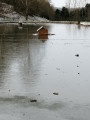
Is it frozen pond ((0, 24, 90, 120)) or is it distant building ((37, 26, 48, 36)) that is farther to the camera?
distant building ((37, 26, 48, 36))

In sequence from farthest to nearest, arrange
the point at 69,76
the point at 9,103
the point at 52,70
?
1. the point at 52,70
2. the point at 69,76
3. the point at 9,103

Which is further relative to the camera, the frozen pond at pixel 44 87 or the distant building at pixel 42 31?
the distant building at pixel 42 31

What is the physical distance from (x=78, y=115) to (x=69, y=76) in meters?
4.13

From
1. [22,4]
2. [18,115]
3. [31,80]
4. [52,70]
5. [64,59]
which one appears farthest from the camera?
[22,4]

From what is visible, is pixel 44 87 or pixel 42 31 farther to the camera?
pixel 42 31

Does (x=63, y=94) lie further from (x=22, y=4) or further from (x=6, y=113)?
(x=22, y=4)

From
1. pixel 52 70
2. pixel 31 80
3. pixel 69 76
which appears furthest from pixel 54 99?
pixel 52 70

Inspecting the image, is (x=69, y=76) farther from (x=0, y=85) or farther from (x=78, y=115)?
(x=78, y=115)

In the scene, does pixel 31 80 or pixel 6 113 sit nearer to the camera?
pixel 6 113

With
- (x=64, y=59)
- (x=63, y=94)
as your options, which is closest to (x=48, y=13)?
(x=64, y=59)

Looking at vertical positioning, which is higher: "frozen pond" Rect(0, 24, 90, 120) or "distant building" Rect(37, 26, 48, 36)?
"frozen pond" Rect(0, 24, 90, 120)

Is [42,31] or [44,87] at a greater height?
[44,87]

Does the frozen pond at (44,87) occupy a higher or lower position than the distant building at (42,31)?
higher

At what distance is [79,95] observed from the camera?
345 inches
